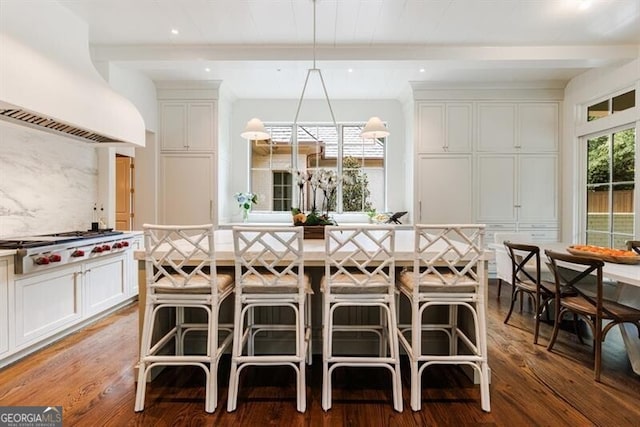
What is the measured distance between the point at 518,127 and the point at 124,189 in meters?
5.81

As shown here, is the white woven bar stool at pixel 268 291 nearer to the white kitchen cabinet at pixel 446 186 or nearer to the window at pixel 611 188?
the white kitchen cabinet at pixel 446 186

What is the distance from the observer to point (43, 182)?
10.6 ft

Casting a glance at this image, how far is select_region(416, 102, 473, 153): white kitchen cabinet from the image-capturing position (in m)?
5.07

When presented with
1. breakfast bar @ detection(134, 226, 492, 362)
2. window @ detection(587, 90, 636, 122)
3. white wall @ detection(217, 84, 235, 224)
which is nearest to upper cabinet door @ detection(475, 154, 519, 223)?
window @ detection(587, 90, 636, 122)

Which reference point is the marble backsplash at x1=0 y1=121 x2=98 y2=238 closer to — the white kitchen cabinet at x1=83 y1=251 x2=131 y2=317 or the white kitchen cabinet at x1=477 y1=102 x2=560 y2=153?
the white kitchen cabinet at x1=83 y1=251 x2=131 y2=317

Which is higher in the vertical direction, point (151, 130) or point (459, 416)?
point (151, 130)

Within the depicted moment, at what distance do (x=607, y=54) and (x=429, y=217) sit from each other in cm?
272

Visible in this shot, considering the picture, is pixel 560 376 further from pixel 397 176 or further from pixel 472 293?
pixel 397 176

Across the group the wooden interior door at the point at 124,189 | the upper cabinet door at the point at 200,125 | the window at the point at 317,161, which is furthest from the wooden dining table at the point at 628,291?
the wooden interior door at the point at 124,189

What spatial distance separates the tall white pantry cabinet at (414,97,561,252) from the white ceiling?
0.71 metres

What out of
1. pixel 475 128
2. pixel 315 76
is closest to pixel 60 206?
pixel 315 76

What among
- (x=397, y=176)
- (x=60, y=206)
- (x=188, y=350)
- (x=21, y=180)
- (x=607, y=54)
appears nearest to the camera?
(x=188, y=350)

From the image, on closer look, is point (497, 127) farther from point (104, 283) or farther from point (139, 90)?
point (104, 283)

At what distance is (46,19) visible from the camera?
276 centimetres
